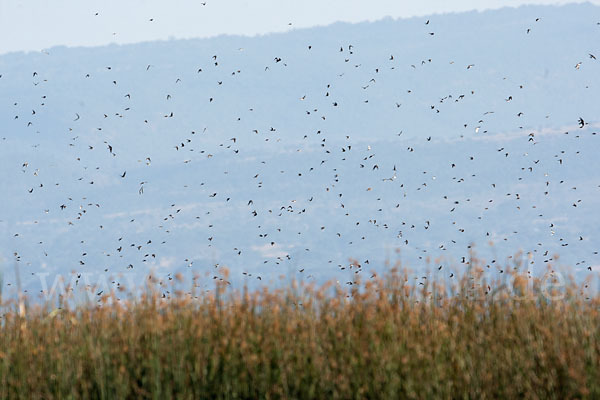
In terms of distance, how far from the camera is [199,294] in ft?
33.4

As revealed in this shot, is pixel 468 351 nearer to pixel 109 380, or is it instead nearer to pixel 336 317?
pixel 336 317

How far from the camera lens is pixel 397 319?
30.4 feet

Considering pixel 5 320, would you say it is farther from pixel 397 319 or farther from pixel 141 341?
pixel 397 319

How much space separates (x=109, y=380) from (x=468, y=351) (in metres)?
3.17

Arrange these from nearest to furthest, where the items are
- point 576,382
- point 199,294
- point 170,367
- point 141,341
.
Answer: point 576,382 < point 170,367 < point 141,341 < point 199,294

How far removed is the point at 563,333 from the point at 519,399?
826 mm

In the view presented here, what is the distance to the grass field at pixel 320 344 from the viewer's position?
8523 millimetres

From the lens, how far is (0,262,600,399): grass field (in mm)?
8523

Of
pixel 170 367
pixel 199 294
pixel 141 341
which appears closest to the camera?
pixel 170 367

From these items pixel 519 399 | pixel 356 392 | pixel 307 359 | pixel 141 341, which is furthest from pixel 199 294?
pixel 519 399

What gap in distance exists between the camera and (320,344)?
29.8 ft

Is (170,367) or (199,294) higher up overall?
(199,294)

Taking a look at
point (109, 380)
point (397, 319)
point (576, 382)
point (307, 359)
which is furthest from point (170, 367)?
point (576, 382)

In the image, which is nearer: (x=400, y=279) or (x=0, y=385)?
(x=0, y=385)
